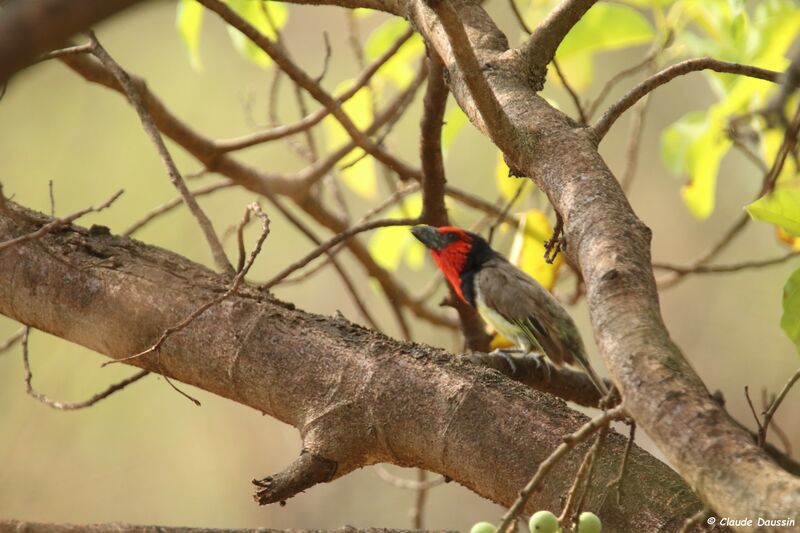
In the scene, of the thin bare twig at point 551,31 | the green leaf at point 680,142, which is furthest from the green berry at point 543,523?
the green leaf at point 680,142

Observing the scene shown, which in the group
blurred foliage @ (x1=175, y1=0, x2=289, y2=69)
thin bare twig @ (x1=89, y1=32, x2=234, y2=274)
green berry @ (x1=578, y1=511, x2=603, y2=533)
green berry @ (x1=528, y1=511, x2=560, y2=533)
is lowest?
green berry @ (x1=528, y1=511, x2=560, y2=533)

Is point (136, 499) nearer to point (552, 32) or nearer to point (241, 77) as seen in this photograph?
point (241, 77)

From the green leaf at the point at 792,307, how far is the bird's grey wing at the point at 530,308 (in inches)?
49.6

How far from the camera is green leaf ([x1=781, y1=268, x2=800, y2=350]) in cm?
149

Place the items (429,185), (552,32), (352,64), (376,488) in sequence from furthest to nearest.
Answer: (352,64), (376,488), (429,185), (552,32)

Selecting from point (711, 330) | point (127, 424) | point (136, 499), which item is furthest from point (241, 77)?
point (711, 330)

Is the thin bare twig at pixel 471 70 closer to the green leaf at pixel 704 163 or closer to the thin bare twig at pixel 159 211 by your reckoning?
the thin bare twig at pixel 159 211

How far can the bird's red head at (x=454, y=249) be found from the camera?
2.93 metres

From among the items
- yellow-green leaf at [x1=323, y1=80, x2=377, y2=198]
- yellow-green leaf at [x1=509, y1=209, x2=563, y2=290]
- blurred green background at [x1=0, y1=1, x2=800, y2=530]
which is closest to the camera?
yellow-green leaf at [x1=509, y1=209, x2=563, y2=290]

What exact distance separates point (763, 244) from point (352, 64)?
10.1ft

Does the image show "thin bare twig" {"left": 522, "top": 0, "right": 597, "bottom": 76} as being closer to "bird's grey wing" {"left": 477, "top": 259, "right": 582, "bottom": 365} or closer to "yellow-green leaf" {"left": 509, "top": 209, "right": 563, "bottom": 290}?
"yellow-green leaf" {"left": 509, "top": 209, "right": 563, "bottom": 290}

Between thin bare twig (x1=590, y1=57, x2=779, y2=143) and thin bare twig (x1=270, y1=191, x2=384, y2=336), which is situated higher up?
thin bare twig (x1=270, y1=191, x2=384, y2=336)

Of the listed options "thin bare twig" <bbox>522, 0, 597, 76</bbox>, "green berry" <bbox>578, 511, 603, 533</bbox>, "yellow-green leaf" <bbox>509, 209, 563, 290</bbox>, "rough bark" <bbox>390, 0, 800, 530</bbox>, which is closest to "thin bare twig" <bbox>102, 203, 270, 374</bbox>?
"rough bark" <bbox>390, 0, 800, 530</bbox>

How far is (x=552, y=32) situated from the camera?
1614mm
